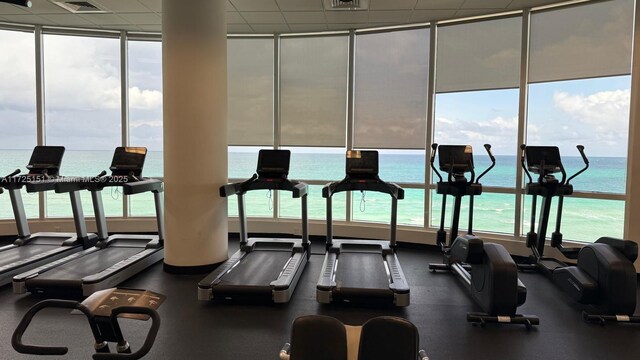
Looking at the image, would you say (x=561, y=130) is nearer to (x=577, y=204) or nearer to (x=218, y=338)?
(x=218, y=338)

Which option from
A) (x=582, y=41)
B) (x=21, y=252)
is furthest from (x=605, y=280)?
(x=21, y=252)

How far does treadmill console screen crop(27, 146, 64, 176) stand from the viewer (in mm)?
5180

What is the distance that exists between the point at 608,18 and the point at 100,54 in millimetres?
8154

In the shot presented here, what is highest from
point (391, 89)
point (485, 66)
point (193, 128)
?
point (485, 66)

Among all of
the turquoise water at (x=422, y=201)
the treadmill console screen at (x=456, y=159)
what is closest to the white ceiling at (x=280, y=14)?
the treadmill console screen at (x=456, y=159)

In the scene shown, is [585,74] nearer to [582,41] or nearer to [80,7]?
[582,41]

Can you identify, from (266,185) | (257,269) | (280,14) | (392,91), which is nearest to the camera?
(257,269)

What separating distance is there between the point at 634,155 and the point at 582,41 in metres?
1.66

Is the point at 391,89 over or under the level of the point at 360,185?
over

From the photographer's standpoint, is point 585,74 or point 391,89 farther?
point 391,89

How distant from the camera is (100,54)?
6.65 meters

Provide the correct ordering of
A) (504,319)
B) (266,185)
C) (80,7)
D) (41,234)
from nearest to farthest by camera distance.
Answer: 1. (504,319)
2. (266,185)
3. (80,7)
4. (41,234)

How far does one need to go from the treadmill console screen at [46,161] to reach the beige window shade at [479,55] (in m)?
5.93

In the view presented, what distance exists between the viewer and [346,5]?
198 inches
